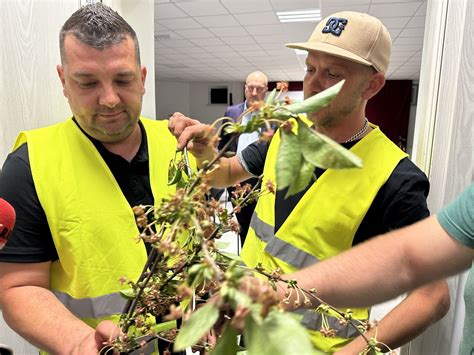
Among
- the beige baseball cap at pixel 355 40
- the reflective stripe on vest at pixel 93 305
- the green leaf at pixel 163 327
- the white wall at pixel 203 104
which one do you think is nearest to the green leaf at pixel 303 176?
the green leaf at pixel 163 327

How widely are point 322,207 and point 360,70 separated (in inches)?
19.3

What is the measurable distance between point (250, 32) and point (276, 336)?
6.27 m

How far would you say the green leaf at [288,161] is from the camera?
0.29m

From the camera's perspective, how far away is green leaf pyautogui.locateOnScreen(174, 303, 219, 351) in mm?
230

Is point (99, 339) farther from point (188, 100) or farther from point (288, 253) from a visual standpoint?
point (188, 100)

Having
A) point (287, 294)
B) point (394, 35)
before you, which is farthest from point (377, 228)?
point (394, 35)

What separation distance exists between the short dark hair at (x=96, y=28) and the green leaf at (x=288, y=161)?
759mm

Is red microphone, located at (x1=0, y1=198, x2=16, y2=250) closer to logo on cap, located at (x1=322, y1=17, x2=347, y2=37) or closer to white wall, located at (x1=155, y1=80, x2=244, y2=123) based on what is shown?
logo on cap, located at (x1=322, y1=17, x2=347, y2=37)

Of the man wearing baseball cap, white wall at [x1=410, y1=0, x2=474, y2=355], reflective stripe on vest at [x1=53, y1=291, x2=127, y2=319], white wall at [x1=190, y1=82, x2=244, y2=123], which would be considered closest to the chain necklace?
the man wearing baseball cap

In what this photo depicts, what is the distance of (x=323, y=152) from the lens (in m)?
0.28

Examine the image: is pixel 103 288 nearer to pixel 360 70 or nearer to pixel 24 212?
pixel 24 212

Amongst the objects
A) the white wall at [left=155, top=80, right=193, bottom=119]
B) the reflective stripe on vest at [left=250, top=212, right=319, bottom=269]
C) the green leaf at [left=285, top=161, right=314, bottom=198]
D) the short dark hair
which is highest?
the white wall at [left=155, top=80, right=193, bottom=119]

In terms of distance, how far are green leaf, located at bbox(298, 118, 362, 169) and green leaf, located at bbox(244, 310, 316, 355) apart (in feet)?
Result: 0.40

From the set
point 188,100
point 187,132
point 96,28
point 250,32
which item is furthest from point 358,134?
point 188,100
